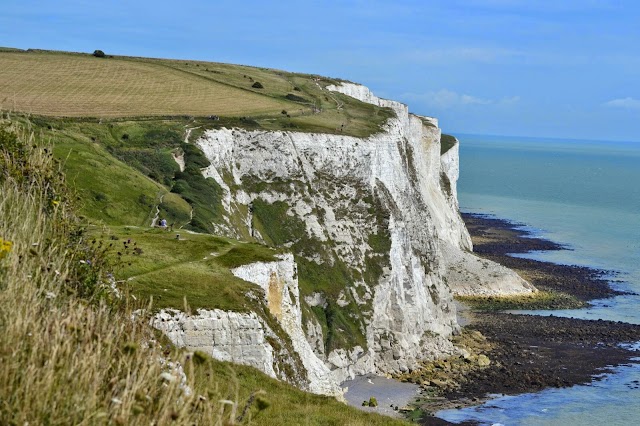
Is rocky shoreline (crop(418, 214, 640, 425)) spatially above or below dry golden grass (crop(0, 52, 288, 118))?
below

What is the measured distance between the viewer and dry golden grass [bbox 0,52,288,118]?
251 feet

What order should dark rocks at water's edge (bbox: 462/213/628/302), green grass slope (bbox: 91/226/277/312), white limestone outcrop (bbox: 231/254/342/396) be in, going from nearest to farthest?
green grass slope (bbox: 91/226/277/312), white limestone outcrop (bbox: 231/254/342/396), dark rocks at water's edge (bbox: 462/213/628/302)

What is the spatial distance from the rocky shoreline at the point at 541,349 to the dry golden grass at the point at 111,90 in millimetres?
34598

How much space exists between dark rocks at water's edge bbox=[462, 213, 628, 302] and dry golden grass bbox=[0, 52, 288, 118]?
43.8 metres

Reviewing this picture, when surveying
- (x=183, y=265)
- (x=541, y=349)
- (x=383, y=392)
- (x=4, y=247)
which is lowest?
(x=383, y=392)

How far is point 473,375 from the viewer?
6762cm

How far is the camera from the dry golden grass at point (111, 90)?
76438 mm

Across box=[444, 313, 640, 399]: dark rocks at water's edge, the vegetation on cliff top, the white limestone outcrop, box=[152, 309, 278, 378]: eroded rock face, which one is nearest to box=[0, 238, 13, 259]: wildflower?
the vegetation on cliff top

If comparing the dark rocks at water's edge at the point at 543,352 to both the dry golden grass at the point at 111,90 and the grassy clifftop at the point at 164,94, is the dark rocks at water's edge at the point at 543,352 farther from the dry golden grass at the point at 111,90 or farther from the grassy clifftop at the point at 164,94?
the dry golden grass at the point at 111,90

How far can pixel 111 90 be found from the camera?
8894cm

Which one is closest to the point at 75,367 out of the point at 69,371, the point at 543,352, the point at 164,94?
the point at 69,371

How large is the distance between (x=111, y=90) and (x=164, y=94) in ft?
19.3

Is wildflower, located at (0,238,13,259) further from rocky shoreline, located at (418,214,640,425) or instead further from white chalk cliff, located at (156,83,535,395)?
rocky shoreline, located at (418,214,640,425)

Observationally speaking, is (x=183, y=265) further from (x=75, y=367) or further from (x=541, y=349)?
(x=541, y=349)
